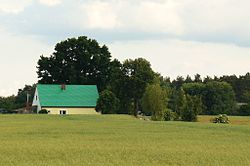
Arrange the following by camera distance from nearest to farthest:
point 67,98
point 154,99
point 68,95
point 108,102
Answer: point 154,99 < point 108,102 < point 68,95 < point 67,98

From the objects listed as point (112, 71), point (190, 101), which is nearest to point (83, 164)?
point (190, 101)

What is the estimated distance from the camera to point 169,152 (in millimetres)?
24641

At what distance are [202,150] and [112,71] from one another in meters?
83.4

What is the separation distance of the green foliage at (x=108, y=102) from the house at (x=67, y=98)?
322 inches

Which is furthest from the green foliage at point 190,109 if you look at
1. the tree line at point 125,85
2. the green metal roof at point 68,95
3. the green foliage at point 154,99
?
the green metal roof at point 68,95

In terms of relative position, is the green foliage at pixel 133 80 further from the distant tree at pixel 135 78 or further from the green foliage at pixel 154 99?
the green foliage at pixel 154 99

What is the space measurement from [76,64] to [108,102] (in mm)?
17469

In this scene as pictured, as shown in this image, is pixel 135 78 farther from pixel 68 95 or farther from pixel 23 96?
pixel 23 96

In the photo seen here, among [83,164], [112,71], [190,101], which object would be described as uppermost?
[112,71]

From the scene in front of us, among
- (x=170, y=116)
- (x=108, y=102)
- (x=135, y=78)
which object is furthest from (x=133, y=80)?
(x=170, y=116)

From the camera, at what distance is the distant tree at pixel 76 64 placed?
378ft

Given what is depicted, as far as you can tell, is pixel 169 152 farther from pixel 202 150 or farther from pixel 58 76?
pixel 58 76

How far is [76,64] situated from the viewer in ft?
380

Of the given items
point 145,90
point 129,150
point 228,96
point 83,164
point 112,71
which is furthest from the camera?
point 228,96
